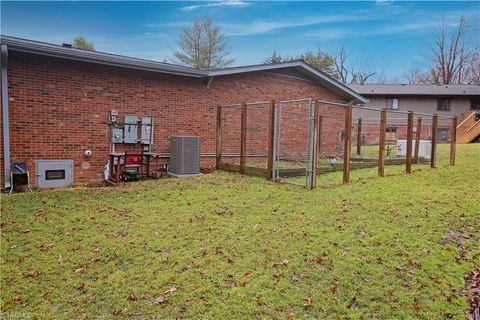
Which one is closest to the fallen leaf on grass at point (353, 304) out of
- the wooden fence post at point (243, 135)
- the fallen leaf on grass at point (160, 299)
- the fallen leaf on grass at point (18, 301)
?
the fallen leaf on grass at point (160, 299)

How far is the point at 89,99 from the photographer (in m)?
8.41

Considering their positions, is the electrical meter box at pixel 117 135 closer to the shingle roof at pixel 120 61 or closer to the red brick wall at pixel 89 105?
the red brick wall at pixel 89 105

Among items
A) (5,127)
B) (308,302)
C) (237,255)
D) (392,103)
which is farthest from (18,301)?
(392,103)

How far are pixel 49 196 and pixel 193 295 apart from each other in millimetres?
4804

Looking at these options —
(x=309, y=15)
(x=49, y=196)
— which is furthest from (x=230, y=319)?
(x=309, y=15)

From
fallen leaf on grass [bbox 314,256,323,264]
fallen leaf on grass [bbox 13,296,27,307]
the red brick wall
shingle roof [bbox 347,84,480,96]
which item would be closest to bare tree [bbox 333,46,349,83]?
shingle roof [bbox 347,84,480,96]

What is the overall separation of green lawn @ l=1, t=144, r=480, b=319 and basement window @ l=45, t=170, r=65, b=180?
1.28 meters

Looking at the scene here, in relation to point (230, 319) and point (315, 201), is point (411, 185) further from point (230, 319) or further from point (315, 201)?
point (230, 319)

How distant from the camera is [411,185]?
25.3ft

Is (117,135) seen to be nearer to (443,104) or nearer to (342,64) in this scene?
(443,104)

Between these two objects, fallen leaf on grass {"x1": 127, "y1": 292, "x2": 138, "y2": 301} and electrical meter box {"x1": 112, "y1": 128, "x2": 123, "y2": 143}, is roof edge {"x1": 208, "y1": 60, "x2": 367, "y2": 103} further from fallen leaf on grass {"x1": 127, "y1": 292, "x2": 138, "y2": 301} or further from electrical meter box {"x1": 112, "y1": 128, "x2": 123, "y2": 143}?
fallen leaf on grass {"x1": 127, "y1": 292, "x2": 138, "y2": 301}

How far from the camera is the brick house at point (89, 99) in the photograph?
24.3ft

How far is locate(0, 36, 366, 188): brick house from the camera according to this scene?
7.41 m

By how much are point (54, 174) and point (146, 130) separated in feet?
8.27
